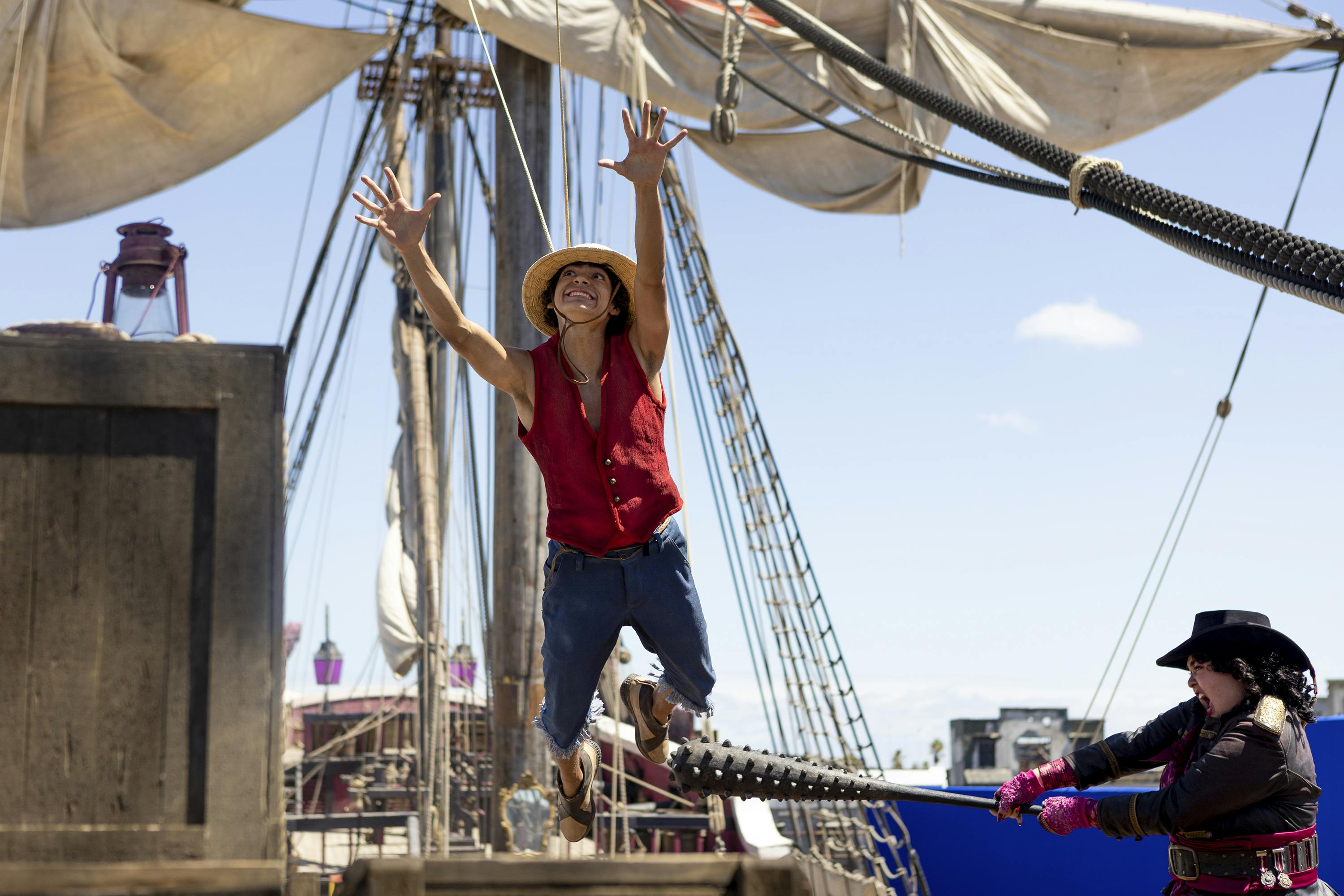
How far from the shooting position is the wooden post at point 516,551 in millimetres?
8523

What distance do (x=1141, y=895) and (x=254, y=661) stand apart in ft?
21.2

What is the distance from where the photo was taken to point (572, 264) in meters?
3.91

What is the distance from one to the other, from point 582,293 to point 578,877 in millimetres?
1737

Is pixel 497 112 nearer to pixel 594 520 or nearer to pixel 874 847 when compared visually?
pixel 874 847

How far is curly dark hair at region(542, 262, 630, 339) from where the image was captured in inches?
156

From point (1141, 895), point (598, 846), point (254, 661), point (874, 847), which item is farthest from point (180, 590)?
point (874, 847)

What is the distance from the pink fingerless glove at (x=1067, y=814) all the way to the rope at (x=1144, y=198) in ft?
5.33

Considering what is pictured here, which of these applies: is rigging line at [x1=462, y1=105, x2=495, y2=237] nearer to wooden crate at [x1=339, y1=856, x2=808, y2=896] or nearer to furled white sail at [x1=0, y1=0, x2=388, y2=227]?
furled white sail at [x1=0, y1=0, x2=388, y2=227]

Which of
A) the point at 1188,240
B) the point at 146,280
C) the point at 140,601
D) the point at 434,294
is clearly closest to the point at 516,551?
the point at 146,280

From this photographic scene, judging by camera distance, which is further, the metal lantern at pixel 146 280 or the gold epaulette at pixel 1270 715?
the metal lantern at pixel 146 280

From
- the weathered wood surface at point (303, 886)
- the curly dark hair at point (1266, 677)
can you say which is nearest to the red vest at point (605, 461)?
the weathered wood surface at point (303, 886)

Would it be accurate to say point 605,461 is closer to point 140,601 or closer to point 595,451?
point 595,451

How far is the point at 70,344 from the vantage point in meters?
3.01

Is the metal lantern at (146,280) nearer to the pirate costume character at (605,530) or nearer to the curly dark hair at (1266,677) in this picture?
the pirate costume character at (605,530)
